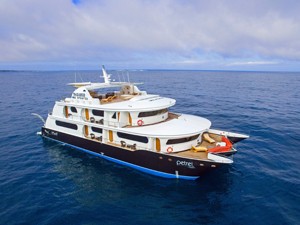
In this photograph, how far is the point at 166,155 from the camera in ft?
56.2

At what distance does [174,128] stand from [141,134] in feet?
9.50

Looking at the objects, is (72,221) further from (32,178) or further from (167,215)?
(32,178)

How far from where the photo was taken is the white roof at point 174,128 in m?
17.3

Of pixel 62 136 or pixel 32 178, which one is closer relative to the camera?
pixel 32 178

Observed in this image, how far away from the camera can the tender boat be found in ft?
56.2

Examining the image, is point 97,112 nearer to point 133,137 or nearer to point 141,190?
point 133,137

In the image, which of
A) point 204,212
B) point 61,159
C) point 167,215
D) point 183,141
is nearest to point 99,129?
point 61,159

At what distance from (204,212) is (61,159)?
14742mm

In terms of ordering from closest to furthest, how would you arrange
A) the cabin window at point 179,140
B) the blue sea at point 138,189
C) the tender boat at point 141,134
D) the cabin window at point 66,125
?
the blue sea at point 138,189 → the tender boat at point 141,134 → the cabin window at point 179,140 → the cabin window at point 66,125

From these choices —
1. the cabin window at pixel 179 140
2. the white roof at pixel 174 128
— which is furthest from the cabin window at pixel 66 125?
the cabin window at pixel 179 140

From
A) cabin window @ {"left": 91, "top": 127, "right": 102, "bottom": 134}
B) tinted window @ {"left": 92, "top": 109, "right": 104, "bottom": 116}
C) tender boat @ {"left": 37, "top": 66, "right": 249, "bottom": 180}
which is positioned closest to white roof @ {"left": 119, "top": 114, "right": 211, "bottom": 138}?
tender boat @ {"left": 37, "top": 66, "right": 249, "bottom": 180}

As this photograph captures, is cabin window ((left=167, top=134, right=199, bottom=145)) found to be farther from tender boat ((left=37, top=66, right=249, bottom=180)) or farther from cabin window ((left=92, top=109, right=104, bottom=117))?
cabin window ((left=92, top=109, right=104, bottom=117))

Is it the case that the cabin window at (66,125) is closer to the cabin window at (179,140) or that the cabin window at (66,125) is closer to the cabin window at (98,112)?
the cabin window at (98,112)

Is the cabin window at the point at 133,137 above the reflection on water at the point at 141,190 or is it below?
above
